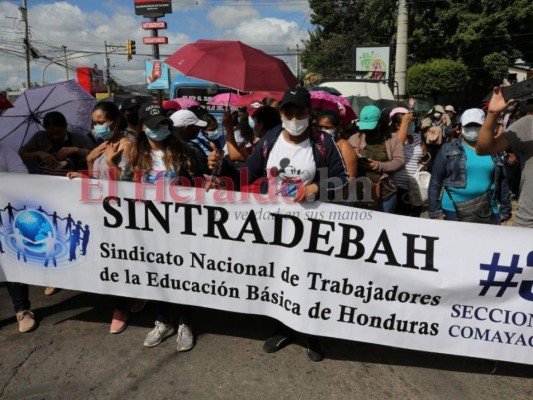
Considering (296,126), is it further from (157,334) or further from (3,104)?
(3,104)

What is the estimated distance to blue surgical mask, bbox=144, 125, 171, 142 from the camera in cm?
317

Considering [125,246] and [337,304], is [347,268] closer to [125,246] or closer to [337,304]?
[337,304]

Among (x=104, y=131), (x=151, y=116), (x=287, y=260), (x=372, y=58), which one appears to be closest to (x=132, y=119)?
(x=104, y=131)

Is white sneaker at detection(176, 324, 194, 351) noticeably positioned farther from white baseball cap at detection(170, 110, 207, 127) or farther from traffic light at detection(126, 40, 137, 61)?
traffic light at detection(126, 40, 137, 61)

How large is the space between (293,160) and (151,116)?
104cm

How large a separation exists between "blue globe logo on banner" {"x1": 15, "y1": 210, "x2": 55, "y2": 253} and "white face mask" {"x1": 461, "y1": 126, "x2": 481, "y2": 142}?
324 cm

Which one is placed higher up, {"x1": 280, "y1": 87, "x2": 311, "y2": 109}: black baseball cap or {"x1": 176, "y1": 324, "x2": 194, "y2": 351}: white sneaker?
{"x1": 280, "y1": 87, "x2": 311, "y2": 109}: black baseball cap

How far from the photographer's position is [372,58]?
820 inches

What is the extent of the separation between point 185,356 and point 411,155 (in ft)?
11.0

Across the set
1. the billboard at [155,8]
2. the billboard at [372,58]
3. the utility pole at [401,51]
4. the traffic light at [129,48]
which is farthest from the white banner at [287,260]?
the traffic light at [129,48]

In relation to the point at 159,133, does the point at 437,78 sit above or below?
above

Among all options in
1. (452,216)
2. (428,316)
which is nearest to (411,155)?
(452,216)

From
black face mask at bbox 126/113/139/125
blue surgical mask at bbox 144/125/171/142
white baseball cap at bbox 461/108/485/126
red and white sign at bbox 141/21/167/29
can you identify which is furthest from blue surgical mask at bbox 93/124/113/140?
red and white sign at bbox 141/21/167/29

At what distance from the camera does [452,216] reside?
3672 millimetres
